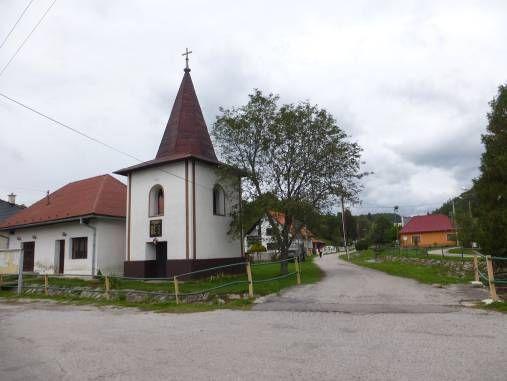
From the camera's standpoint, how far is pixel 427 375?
5.11 metres

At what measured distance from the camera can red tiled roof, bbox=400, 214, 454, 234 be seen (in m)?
58.8

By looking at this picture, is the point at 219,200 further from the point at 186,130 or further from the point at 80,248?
the point at 80,248

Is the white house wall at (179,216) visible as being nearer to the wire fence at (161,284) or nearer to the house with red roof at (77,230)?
the wire fence at (161,284)

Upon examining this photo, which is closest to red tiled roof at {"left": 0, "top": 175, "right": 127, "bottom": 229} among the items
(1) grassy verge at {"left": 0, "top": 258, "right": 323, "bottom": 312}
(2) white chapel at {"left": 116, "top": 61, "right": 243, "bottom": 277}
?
(2) white chapel at {"left": 116, "top": 61, "right": 243, "bottom": 277}

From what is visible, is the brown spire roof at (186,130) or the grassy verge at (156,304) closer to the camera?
the grassy verge at (156,304)

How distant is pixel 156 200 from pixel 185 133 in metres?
3.66

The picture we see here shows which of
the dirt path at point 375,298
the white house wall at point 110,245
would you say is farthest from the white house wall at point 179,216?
the dirt path at point 375,298

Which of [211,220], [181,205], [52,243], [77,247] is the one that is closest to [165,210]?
[181,205]

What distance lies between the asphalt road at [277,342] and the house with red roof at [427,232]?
164 feet

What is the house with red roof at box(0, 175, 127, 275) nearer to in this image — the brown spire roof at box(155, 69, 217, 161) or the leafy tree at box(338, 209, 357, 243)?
the brown spire roof at box(155, 69, 217, 161)

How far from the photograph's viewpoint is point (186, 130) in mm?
21938

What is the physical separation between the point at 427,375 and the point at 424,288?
9319 mm

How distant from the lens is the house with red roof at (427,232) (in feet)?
192

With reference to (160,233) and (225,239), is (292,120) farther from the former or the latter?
(160,233)
